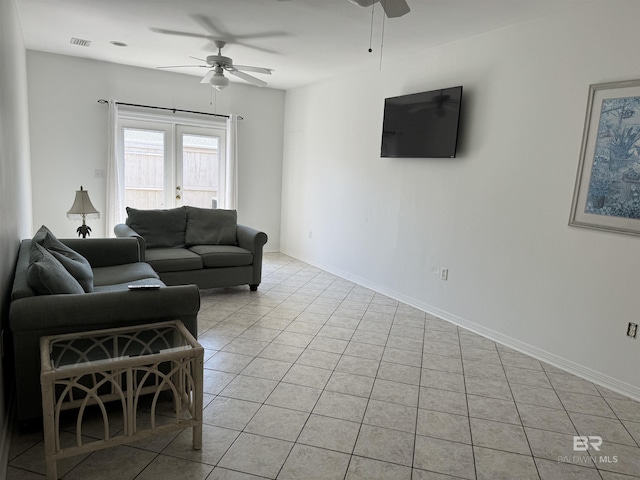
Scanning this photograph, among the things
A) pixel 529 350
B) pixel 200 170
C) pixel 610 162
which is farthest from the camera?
pixel 200 170

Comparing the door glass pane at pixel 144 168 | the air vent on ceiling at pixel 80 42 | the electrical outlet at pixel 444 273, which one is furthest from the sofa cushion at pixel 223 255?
the air vent on ceiling at pixel 80 42

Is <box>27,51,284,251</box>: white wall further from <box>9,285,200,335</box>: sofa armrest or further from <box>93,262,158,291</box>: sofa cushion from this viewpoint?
<box>9,285,200,335</box>: sofa armrest

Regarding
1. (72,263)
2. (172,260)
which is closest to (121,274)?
(72,263)

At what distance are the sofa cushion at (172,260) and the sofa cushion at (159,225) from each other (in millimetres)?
191

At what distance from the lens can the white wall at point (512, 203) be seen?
2.83m

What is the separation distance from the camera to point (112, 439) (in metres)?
1.84

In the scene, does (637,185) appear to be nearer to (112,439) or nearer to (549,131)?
(549,131)

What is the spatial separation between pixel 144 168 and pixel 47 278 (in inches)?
155

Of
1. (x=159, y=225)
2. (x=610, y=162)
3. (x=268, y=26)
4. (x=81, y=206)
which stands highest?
(x=268, y=26)

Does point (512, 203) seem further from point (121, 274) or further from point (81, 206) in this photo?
point (81, 206)

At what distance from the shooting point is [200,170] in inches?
243

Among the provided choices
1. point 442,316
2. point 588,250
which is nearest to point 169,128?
point 442,316

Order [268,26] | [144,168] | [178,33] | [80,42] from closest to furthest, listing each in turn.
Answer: [268,26]
[178,33]
[80,42]
[144,168]

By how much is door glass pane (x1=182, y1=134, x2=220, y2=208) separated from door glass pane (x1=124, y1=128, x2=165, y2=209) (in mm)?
337
